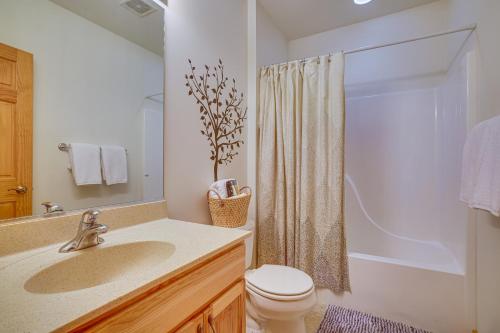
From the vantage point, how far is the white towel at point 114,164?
3.24 ft

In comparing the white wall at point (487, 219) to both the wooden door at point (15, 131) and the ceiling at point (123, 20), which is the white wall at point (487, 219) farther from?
the wooden door at point (15, 131)

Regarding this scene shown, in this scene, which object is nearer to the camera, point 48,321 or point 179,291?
point 48,321

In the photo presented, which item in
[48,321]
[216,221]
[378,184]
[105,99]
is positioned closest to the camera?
[48,321]

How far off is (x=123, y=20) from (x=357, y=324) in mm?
2270

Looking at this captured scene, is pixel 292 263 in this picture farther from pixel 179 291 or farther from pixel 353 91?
pixel 353 91

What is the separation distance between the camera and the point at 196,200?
55.6 inches

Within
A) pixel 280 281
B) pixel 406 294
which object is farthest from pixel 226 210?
pixel 406 294

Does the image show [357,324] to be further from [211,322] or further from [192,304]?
[192,304]

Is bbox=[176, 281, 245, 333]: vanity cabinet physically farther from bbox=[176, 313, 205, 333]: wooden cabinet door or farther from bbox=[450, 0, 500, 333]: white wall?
bbox=[450, 0, 500, 333]: white wall

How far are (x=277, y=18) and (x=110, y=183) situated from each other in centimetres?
217

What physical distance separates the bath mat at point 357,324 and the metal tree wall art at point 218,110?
50.9 inches

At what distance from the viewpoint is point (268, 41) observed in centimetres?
216

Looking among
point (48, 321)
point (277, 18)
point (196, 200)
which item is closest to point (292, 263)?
point (196, 200)

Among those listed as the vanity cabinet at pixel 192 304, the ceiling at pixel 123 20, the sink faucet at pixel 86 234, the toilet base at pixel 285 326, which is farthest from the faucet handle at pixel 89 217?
the toilet base at pixel 285 326
